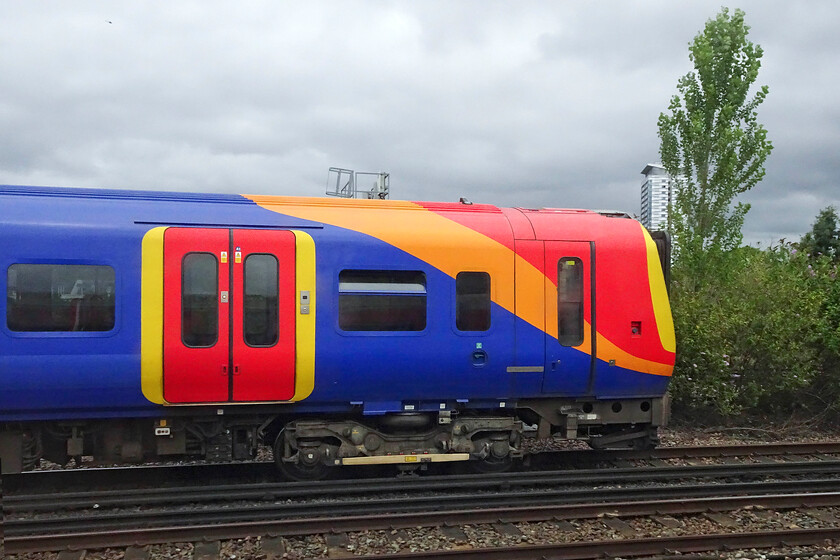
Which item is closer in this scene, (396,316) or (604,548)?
(604,548)

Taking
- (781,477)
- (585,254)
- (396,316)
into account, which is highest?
(585,254)

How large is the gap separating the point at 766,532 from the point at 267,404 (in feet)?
17.8

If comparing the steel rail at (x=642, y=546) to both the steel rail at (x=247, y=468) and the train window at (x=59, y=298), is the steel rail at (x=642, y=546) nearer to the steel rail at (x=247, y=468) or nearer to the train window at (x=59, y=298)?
the steel rail at (x=247, y=468)

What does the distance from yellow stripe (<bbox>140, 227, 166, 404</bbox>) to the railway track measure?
4.46 feet

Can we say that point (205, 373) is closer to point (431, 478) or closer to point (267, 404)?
point (267, 404)

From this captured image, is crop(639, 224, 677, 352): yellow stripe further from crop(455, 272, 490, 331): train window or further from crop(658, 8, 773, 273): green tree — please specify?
crop(658, 8, 773, 273): green tree

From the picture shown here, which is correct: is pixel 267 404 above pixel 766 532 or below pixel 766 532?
above

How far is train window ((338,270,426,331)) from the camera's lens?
6.98m

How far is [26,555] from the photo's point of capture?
558cm

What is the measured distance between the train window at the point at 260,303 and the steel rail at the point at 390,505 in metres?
1.86

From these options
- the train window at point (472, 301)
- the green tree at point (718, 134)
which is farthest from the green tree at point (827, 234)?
the train window at point (472, 301)

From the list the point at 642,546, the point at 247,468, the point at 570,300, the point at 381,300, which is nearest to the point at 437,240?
the point at 381,300

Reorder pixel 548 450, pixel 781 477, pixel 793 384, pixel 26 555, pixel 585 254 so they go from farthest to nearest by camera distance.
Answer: pixel 793 384
pixel 548 450
pixel 781 477
pixel 585 254
pixel 26 555

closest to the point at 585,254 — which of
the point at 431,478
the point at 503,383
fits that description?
the point at 503,383
